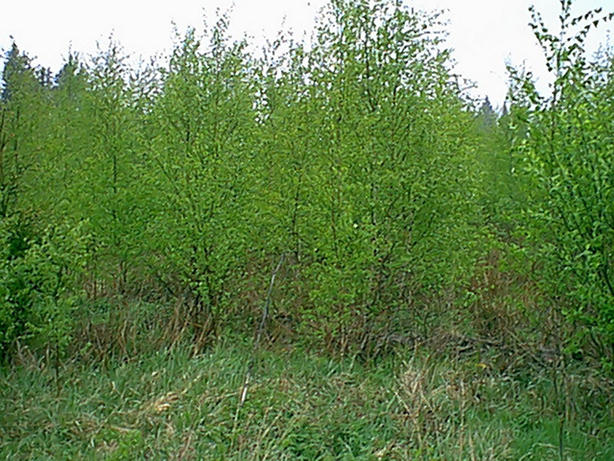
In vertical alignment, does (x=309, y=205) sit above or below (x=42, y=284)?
above

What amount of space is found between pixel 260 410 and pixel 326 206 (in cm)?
205

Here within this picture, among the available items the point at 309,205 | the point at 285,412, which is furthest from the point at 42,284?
the point at 309,205

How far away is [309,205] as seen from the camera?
18.4 feet

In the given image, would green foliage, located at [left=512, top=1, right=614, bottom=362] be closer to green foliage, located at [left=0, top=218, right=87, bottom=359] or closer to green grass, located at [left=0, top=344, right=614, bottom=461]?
green grass, located at [left=0, top=344, right=614, bottom=461]

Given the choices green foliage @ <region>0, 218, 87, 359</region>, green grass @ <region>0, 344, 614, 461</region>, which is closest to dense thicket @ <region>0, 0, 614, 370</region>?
green foliage @ <region>0, 218, 87, 359</region>

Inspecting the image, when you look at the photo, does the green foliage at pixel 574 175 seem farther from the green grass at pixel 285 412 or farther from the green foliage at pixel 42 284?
the green foliage at pixel 42 284

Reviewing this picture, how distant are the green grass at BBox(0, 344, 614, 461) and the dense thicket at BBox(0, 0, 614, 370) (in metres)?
0.48

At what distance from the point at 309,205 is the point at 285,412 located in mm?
2152

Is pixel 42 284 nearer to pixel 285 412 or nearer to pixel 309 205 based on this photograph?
pixel 285 412

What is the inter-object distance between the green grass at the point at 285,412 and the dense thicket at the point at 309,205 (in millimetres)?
479

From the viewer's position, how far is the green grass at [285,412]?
3.59 meters

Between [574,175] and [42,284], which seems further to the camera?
[42,284]

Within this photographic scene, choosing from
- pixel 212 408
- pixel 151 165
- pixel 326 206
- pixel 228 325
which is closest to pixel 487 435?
pixel 212 408

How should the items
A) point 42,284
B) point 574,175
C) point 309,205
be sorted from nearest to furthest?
point 574,175 → point 42,284 → point 309,205
